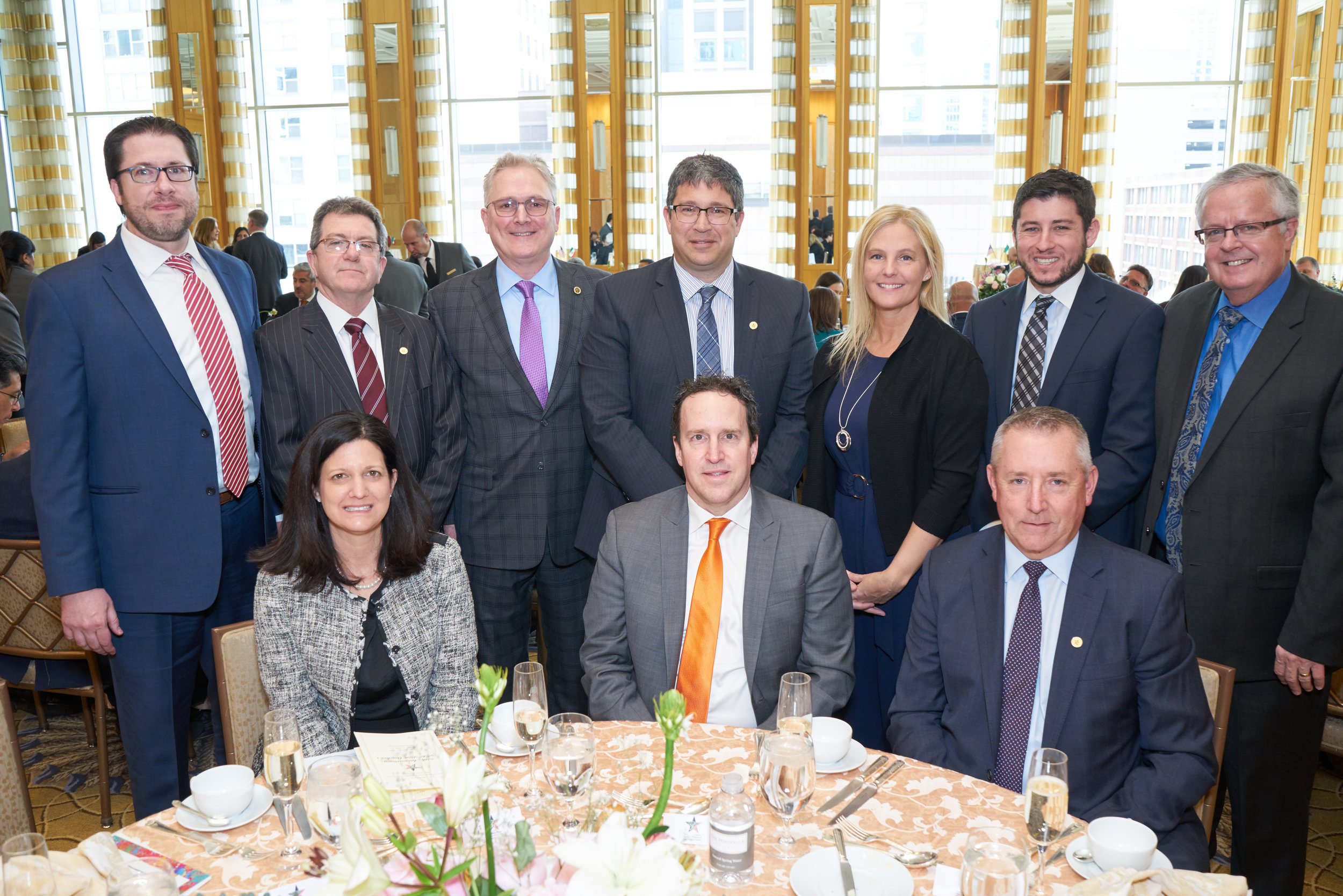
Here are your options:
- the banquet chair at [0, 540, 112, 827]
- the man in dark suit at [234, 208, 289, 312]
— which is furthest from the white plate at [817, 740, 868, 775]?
the man in dark suit at [234, 208, 289, 312]

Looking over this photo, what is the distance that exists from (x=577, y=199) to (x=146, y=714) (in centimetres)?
1027

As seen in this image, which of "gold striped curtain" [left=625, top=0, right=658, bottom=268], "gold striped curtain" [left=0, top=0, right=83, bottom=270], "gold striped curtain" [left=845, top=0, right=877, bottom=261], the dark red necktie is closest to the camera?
the dark red necktie

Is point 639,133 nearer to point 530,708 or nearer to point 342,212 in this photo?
point 342,212

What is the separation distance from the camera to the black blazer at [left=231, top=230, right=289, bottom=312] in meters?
10.3

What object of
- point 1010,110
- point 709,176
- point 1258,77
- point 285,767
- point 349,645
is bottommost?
point 349,645

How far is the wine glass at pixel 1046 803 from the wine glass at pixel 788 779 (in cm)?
33

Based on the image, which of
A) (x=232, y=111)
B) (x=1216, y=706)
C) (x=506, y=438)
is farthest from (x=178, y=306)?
(x=232, y=111)

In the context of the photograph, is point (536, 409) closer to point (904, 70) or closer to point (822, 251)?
point (822, 251)

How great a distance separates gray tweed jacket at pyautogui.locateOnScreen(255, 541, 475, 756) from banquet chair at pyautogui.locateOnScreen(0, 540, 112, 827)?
50.9 inches

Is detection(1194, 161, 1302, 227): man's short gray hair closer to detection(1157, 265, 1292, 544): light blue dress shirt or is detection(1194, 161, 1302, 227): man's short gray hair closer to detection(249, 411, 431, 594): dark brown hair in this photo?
detection(1157, 265, 1292, 544): light blue dress shirt

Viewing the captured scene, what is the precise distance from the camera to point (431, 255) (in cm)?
984

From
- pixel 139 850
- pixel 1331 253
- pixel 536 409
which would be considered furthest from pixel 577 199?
pixel 139 850

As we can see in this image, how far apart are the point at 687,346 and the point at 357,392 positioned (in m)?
1.02

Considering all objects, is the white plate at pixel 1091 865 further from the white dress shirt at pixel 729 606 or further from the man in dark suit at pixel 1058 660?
the white dress shirt at pixel 729 606
